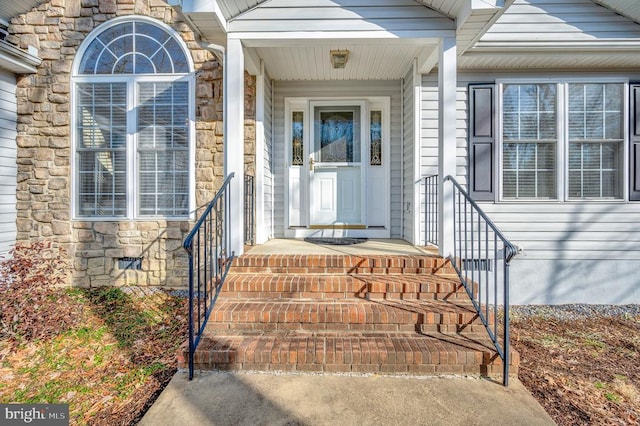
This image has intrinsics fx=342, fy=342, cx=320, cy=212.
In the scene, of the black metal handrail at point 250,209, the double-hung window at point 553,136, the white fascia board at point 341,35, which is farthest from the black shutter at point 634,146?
the black metal handrail at point 250,209

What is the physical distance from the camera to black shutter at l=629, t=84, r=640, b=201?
4266mm

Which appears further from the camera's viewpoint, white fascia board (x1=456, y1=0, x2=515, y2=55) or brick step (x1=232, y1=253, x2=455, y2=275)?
brick step (x1=232, y1=253, x2=455, y2=275)

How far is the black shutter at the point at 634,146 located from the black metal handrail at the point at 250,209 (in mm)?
4697

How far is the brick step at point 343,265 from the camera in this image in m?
3.17

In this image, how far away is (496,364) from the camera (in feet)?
7.63

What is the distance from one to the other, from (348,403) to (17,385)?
2.50 metres

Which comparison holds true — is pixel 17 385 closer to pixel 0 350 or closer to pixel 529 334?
pixel 0 350

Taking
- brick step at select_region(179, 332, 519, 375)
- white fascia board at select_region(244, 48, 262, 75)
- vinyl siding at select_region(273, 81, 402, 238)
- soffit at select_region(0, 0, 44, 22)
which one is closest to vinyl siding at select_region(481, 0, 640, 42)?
vinyl siding at select_region(273, 81, 402, 238)

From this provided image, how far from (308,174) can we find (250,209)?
45.3 inches

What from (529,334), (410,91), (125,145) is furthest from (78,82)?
(529,334)

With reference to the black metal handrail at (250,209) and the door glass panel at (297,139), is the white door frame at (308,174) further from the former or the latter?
the black metal handrail at (250,209)

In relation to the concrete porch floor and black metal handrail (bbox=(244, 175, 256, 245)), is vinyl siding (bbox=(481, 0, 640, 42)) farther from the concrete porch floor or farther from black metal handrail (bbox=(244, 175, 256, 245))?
black metal handrail (bbox=(244, 175, 256, 245))

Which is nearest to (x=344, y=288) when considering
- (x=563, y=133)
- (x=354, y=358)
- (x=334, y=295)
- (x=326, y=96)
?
(x=334, y=295)

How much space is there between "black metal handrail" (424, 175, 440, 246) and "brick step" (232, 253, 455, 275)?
2.80 feet
